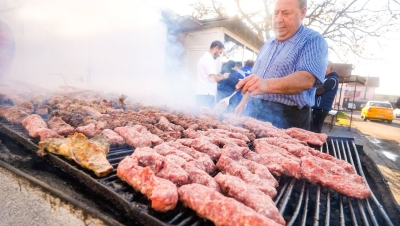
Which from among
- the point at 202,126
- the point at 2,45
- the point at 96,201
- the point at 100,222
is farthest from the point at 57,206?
the point at 2,45

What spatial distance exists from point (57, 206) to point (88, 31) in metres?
8.89

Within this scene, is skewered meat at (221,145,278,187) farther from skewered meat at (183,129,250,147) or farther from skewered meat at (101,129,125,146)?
skewered meat at (101,129,125,146)

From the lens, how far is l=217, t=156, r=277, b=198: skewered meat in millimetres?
1601

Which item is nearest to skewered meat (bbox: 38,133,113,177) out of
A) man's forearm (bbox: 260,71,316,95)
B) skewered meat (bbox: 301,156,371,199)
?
skewered meat (bbox: 301,156,371,199)

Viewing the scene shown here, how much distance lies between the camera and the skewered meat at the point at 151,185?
4.16 ft

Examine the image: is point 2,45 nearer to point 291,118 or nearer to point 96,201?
point 96,201

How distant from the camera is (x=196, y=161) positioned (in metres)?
1.86

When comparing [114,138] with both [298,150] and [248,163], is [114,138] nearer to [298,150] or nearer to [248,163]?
[248,163]

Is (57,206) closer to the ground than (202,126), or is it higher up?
closer to the ground

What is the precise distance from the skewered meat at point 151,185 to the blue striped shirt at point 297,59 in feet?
9.06

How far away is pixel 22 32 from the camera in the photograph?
32.2 feet

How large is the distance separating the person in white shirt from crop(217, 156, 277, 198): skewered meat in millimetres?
4461

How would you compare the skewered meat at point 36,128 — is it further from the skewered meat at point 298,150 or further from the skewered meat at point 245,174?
the skewered meat at point 298,150

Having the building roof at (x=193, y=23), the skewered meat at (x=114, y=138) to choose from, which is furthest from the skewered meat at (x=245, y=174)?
the building roof at (x=193, y=23)
